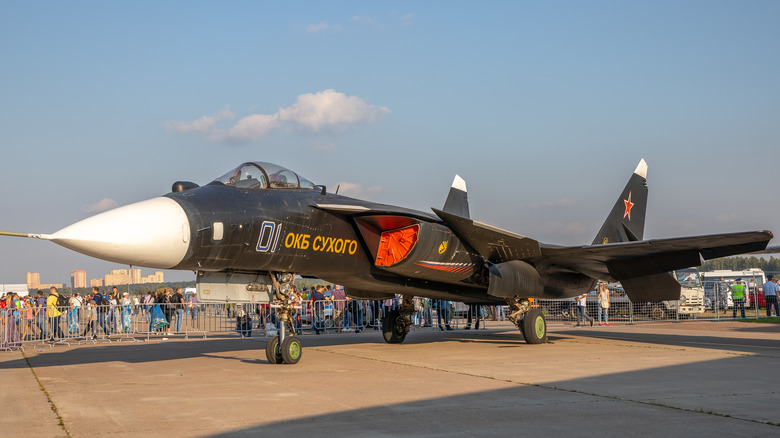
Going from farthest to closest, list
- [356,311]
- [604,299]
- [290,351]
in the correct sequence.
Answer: [604,299] → [356,311] → [290,351]

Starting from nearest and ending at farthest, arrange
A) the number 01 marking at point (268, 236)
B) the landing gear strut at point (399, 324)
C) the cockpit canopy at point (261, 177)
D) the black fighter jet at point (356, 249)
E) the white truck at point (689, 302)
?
the black fighter jet at point (356, 249)
the number 01 marking at point (268, 236)
the cockpit canopy at point (261, 177)
the landing gear strut at point (399, 324)
the white truck at point (689, 302)

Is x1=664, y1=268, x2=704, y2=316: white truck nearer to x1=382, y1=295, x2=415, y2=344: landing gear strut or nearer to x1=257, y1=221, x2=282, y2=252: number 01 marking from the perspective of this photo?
x1=382, y1=295, x2=415, y2=344: landing gear strut

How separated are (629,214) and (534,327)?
470 centimetres

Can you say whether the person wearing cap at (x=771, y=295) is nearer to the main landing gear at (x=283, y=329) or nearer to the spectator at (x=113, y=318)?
the main landing gear at (x=283, y=329)

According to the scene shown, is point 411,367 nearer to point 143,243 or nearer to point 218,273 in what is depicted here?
point 218,273

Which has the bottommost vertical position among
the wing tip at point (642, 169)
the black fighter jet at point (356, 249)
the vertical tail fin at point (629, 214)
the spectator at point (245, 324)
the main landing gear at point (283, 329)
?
the spectator at point (245, 324)

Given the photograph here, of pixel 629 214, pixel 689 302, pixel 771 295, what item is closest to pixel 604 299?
pixel 689 302

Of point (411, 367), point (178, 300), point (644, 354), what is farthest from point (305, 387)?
point (178, 300)

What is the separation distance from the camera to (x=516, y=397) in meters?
6.36

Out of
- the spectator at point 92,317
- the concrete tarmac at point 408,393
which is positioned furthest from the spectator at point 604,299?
the spectator at point 92,317

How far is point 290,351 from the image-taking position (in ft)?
31.3

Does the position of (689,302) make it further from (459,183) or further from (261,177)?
(261,177)

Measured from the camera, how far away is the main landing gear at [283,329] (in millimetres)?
9547

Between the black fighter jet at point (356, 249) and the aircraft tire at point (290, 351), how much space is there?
14mm
